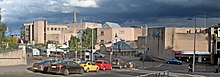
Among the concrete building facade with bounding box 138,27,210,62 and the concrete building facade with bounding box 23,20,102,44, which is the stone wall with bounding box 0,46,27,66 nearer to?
the concrete building facade with bounding box 138,27,210,62

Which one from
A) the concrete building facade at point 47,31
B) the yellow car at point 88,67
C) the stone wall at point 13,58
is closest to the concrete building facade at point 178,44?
the yellow car at point 88,67

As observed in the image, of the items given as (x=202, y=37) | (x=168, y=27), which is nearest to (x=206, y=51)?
(x=202, y=37)

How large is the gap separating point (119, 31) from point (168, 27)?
195 ft

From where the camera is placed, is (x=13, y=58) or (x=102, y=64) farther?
(x=102, y=64)

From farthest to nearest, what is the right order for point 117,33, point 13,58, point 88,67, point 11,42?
point 117,33, point 11,42, point 13,58, point 88,67

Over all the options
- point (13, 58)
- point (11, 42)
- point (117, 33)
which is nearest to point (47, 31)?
point (117, 33)

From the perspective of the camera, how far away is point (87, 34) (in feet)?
447

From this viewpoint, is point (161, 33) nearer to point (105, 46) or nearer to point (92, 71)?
point (105, 46)

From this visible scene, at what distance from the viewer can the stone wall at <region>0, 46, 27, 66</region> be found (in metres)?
40.5

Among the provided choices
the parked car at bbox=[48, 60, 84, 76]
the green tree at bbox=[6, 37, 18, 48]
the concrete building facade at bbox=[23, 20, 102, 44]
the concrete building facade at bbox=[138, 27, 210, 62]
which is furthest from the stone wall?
the concrete building facade at bbox=[23, 20, 102, 44]

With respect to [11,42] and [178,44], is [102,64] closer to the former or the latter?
[11,42]

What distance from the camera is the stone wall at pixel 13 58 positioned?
40469 millimetres

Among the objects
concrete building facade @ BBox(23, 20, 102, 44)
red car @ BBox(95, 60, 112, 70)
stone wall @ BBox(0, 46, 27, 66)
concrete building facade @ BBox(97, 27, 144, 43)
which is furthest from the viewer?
concrete building facade @ BBox(23, 20, 102, 44)

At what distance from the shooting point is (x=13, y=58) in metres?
42.3
